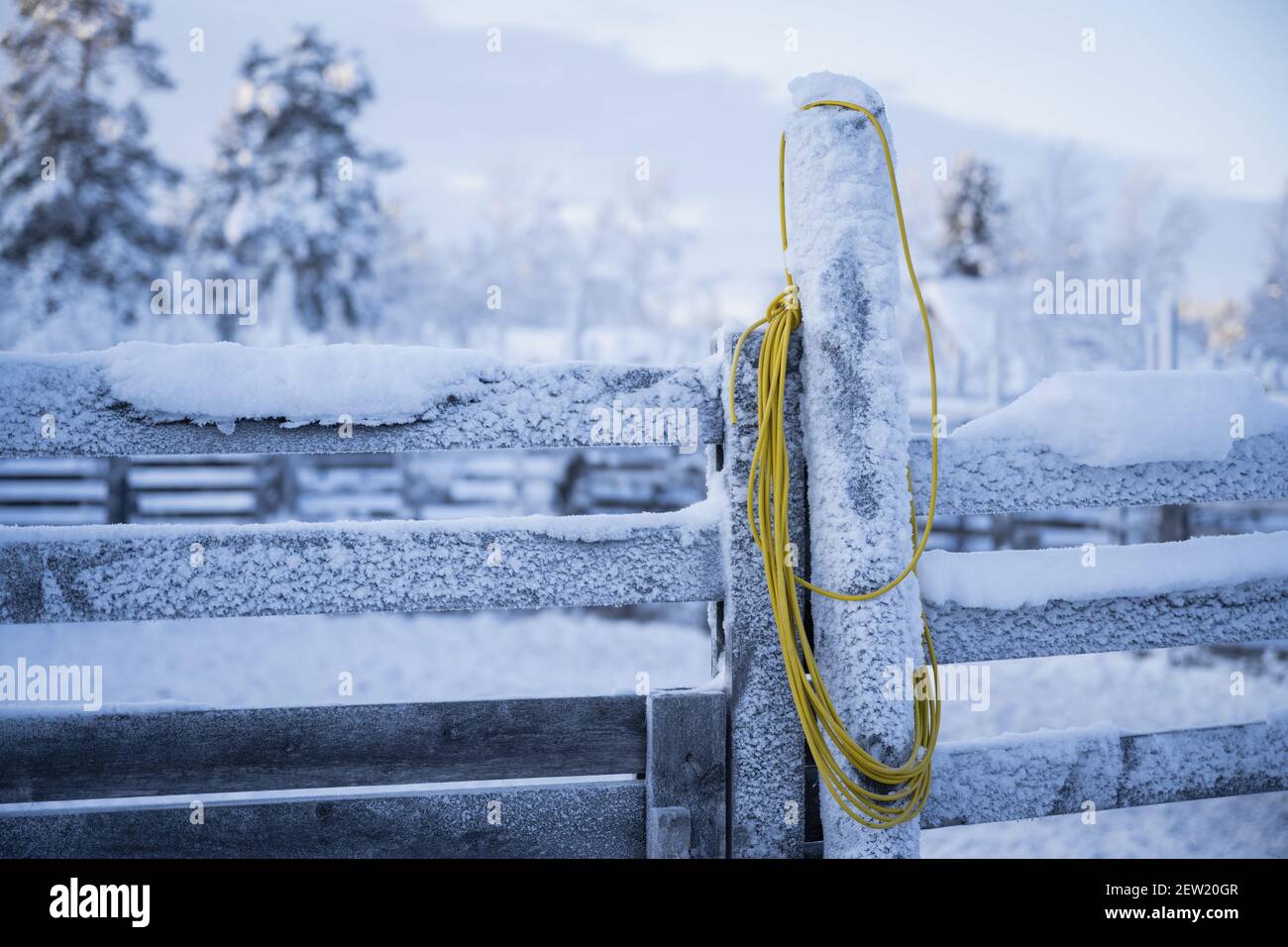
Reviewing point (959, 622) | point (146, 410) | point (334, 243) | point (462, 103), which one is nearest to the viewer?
point (146, 410)

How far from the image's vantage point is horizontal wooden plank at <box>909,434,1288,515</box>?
5.99 ft

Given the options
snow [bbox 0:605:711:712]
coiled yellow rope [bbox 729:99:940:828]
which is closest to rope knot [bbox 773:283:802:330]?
coiled yellow rope [bbox 729:99:940:828]

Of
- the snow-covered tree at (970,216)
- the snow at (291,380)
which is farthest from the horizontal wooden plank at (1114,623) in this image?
the snow-covered tree at (970,216)

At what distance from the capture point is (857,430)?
1684 mm

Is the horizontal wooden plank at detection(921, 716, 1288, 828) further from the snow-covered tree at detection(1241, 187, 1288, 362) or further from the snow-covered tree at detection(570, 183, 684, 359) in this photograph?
the snow-covered tree at detection(570, 183, 684, 359)

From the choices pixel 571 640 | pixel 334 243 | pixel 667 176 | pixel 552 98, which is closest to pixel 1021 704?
pixel 571 640

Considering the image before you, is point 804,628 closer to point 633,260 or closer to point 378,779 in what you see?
point 378,779

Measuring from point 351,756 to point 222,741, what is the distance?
0.82ft

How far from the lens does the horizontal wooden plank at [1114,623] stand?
1.86m

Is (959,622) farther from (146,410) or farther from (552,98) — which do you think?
(552,98)

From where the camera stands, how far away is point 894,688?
1.67 m

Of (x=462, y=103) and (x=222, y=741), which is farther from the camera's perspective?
(x=462, y=103)

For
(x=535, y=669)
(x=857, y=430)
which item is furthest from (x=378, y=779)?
(x=535, y=669)
